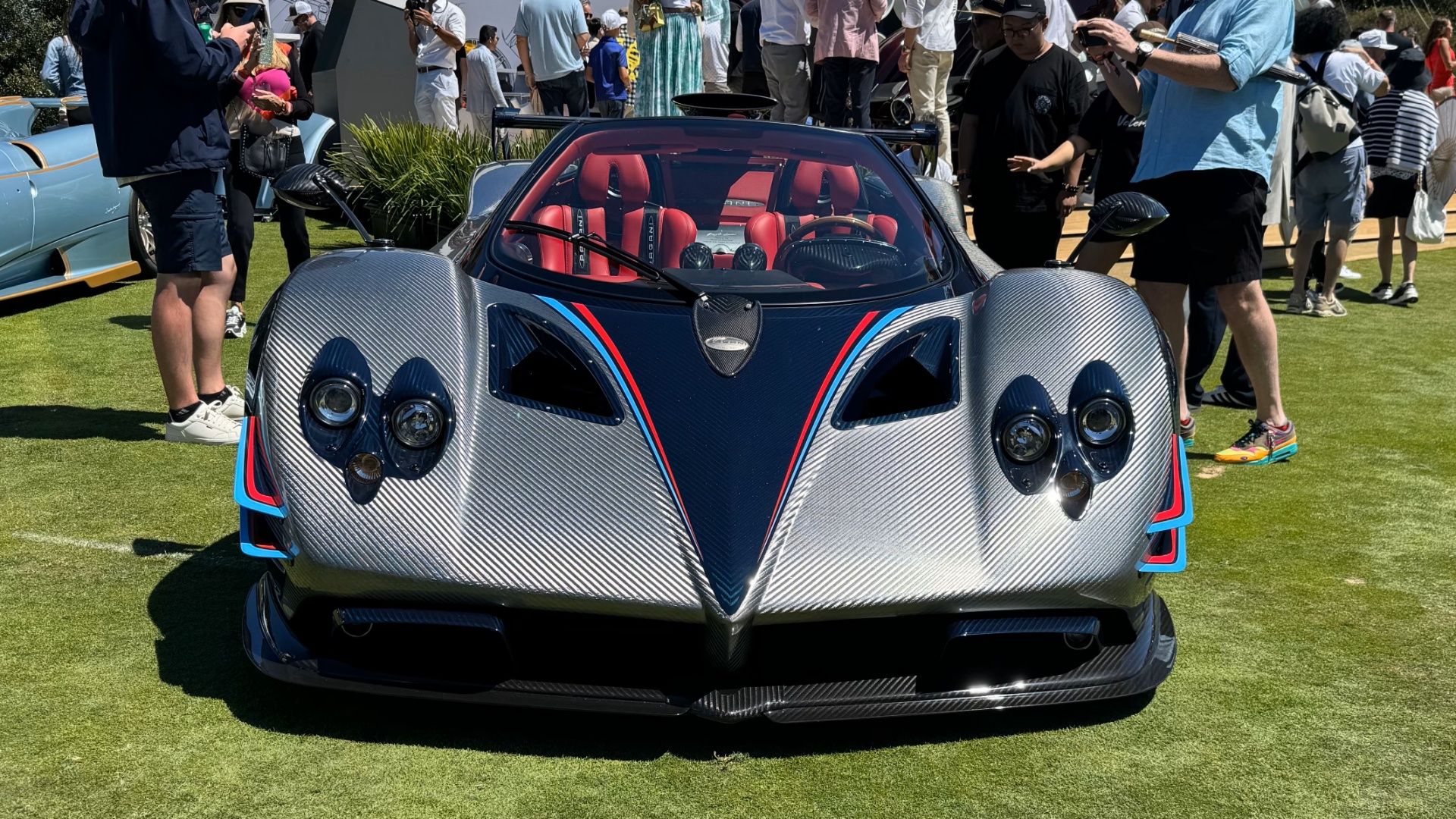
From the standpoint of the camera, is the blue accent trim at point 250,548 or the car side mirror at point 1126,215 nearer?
the blue accent trim at point 250,548

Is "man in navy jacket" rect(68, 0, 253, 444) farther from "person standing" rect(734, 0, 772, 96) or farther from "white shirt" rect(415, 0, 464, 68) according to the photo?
"person standing" rect(734, 0, 772, 96)

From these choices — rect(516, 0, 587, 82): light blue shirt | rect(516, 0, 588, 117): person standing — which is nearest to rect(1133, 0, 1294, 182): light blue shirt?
rect(516, 0, 588, 117): person standing

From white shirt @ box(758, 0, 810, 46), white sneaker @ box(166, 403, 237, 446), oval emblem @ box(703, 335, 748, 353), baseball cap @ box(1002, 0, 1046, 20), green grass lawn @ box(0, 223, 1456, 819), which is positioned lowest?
white sneaker @ box(166, 403, 237, 446)

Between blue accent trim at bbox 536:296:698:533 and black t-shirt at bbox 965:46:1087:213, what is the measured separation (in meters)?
3.21

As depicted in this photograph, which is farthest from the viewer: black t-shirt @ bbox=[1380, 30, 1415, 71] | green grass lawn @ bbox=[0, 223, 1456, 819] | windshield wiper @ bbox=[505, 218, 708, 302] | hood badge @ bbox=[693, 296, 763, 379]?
black t-shirt @ bbox=[1380, 30, 1415, 71]

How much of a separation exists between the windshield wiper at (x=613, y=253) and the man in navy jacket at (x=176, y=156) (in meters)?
1.75

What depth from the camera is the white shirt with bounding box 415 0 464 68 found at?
1067 centimetres

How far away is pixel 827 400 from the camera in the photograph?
2.98 metres

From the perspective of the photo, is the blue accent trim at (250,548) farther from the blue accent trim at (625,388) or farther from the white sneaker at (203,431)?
the white sneaker at (203,431)

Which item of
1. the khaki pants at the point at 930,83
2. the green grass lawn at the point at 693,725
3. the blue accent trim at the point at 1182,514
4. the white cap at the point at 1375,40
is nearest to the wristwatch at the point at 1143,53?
the green grass lawn at the point at 693,725

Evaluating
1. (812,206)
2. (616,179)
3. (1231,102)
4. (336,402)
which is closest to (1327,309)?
(1231,102)

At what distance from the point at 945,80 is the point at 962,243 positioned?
5562mm

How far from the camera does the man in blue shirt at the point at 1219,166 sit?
4711 millimetres

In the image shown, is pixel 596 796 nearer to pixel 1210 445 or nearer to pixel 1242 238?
pixel 1242 238
